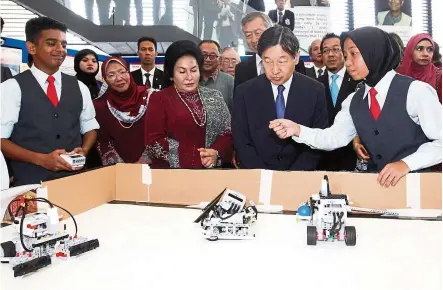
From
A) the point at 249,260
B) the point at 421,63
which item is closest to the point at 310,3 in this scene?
the point at 421,63

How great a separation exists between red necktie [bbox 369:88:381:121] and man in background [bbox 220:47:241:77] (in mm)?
1491

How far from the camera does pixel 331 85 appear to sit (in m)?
2.47

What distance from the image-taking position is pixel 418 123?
65.4 inches

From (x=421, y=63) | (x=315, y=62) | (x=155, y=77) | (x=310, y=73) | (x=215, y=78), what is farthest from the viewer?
(x=155, y=77)

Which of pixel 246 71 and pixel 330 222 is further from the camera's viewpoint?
pixel 246 71

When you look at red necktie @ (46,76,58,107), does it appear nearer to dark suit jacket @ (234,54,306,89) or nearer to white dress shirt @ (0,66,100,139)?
white dress shirt @ (0,66,100,139)

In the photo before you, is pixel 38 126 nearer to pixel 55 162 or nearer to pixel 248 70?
pixel 55 162

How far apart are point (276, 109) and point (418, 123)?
22.6 inches

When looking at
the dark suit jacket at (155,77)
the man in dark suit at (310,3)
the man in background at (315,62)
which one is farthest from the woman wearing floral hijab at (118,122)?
the man in dark suit at (310,3)

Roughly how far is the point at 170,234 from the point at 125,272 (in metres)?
0.30

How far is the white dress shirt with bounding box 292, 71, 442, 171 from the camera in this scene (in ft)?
5.16

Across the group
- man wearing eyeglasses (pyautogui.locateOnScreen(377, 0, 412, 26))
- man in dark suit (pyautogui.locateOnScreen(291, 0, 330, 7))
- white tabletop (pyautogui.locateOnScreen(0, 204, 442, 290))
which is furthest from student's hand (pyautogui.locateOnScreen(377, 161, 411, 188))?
man in dark suit (pyautogui.locateOnScreen(291, 0, 330, 7))

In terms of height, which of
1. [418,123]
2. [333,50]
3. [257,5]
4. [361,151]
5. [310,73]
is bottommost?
[361,151]

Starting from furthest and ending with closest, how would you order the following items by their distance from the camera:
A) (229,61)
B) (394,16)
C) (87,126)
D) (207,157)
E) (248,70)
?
(394,16)
(229,61)
(248,70)
(87,126)
(207,157)
